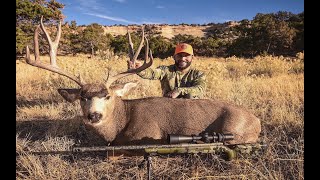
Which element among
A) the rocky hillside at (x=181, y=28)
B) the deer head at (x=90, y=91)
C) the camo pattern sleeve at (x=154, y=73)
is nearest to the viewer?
the deer head at (x=90, y=91)

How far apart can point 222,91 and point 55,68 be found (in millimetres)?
4895

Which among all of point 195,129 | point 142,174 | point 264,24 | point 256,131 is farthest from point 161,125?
point 264,24

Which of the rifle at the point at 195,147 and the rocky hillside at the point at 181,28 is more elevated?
the rocky hillside at the point at 181,28

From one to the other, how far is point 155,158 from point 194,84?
194cm

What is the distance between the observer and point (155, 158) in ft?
14.3

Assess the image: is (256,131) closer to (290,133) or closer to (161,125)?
(290,133)

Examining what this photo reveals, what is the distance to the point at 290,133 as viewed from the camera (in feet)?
17.3

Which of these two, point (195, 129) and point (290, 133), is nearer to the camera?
point (195, 129)

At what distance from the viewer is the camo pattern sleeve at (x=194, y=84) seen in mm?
5457

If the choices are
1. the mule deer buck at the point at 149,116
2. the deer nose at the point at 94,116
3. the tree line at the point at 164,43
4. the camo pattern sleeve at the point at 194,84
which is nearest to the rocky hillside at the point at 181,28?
the tree line at the point at 164,43

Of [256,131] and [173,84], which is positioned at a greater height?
[173,84]

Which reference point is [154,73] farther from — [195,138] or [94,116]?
[195,138]

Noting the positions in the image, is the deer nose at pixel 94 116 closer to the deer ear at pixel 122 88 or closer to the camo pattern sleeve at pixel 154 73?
the deer ear at pixel 122 88

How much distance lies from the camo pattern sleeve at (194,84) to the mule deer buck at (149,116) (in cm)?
71
